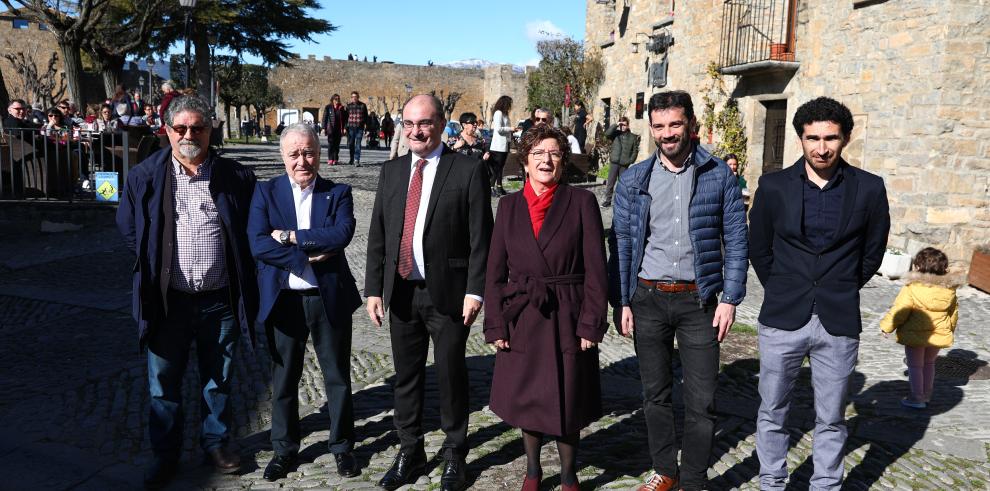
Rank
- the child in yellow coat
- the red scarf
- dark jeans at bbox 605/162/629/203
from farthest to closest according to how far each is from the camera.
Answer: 1. dark jeans at bbox 605/162/629/203
2. the child in yellow coat
3. the red scarf

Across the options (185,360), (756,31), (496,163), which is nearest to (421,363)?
(185,360)

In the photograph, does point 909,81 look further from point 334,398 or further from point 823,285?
point 334,398

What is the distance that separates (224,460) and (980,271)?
883 cm

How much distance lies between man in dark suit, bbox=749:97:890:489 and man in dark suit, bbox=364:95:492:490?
1295mm

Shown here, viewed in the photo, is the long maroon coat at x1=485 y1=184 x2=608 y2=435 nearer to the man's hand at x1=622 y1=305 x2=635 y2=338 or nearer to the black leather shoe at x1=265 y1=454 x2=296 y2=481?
the man's hand at x1=622 y1=305 x2=635 y2=338

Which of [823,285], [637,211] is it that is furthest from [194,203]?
A: [823,285]

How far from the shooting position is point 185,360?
3.82 meters

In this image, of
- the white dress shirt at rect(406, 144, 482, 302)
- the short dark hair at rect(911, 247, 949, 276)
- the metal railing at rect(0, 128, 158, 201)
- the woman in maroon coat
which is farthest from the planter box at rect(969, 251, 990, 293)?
the metal railing at rect(0, 128, 158, 201)

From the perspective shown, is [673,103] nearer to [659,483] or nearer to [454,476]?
[659,483]

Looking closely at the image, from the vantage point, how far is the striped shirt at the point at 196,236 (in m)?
3.68

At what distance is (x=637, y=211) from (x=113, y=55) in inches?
871

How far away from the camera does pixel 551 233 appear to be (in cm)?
342

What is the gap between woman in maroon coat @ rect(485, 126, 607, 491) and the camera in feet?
11.2

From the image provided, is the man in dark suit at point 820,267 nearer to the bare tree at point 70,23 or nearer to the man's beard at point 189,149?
the man's beard at point 189,149
